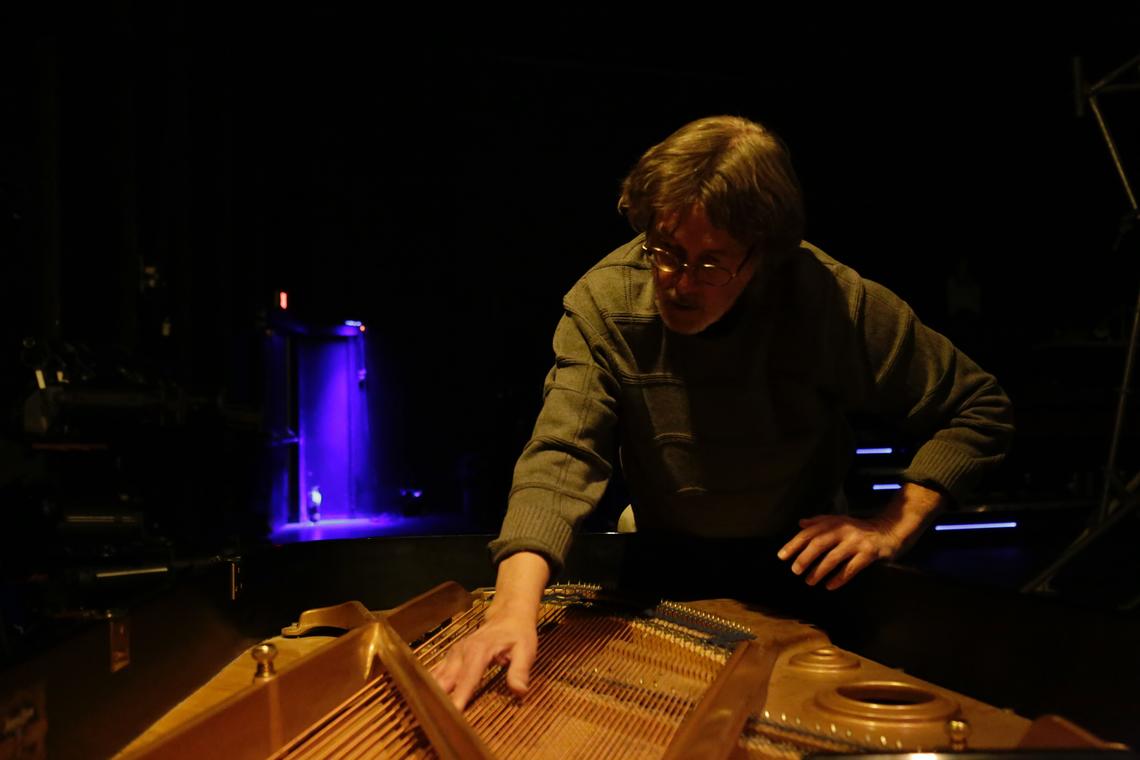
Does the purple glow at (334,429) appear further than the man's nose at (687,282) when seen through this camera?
Yes

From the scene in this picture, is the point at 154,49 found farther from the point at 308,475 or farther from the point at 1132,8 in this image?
the point at 1132,8

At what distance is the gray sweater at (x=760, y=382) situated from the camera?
2.13m

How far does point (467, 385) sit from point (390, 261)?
1.36 meters

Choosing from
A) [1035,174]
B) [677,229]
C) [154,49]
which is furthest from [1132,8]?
[154,49]

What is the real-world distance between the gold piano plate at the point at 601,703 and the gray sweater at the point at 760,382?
36cm

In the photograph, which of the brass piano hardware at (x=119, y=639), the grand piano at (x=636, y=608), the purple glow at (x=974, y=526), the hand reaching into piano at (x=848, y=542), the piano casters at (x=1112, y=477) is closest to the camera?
the grand piano at (x=636, y=608)

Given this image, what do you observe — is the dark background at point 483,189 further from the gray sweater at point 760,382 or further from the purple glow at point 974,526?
the gray sweater at point 760,382

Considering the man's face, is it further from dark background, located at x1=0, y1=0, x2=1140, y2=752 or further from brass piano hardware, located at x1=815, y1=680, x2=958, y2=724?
dark background, located at x1=0, y1=0, x2=1140, y2=752

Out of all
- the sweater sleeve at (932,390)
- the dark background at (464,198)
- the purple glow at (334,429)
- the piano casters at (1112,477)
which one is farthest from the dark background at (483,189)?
the sweater sleeve at (932,390)

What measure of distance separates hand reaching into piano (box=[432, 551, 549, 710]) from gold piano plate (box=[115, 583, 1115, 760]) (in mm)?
41

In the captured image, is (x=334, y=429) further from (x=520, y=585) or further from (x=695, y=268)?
(x=520, y=585)

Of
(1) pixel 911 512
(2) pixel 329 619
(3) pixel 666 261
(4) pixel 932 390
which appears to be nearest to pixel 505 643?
(2) pixel 329 619

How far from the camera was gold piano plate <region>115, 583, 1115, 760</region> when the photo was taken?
118 cm

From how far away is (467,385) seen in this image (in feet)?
29.0
